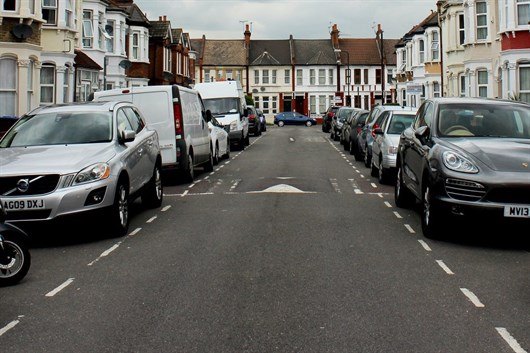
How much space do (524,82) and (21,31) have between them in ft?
64.6

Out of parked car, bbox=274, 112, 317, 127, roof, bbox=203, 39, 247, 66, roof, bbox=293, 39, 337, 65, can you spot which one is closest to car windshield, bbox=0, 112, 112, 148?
parked car, bbox=274, 112, 317, 127

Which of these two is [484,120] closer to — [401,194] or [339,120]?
[401,194]

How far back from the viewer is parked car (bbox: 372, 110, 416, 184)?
1596 centimetres

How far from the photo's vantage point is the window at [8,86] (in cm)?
2455

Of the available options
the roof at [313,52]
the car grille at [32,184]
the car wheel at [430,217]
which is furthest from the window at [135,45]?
the roof at [313,52]

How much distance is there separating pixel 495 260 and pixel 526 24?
884 inches

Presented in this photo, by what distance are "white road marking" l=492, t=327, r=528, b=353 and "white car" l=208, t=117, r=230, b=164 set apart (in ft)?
55.8

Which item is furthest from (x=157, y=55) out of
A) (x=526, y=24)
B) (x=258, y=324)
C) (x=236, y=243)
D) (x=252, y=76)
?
(x=258, y=324)

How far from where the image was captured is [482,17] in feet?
107

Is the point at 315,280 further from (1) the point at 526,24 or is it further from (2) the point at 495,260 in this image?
(1) the point at 526,24

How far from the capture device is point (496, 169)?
8.69 m

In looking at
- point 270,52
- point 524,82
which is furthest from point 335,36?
point 524,82

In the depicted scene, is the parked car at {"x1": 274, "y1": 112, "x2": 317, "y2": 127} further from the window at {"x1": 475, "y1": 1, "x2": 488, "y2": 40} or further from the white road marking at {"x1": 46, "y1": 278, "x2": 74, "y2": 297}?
the white road marking at {"x1": 46, "y1": 278, "x2": 74, "y2": 297}

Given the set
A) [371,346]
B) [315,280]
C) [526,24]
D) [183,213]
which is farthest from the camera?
[526,24]
